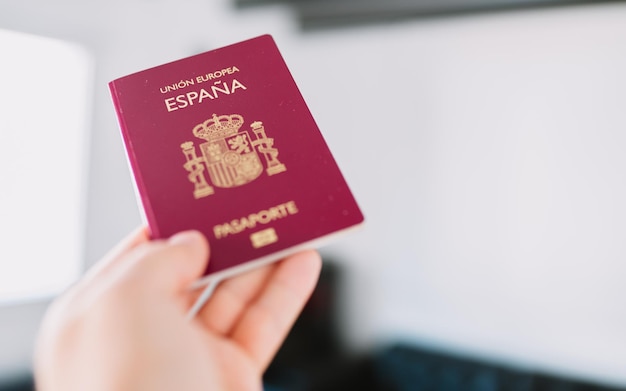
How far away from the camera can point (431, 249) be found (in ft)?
5.78

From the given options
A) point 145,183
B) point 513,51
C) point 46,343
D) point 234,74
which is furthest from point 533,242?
point 46,343

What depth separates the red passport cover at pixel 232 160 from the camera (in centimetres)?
60

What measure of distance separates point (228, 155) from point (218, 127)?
0.18 ft

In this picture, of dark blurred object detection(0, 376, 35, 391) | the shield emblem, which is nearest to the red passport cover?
the shield emblem

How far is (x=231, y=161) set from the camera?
650 millimetres

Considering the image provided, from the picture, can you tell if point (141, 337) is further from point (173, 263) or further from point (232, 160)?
point (232, 160)

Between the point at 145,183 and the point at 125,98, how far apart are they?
163 millimetres

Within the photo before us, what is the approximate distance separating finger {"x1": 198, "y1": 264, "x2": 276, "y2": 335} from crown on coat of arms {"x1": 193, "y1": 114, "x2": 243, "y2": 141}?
0.63 feet

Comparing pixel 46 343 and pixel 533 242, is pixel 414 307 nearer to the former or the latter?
pixel 533 242

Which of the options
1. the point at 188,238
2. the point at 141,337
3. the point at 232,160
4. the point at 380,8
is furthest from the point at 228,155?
the point at 380,8

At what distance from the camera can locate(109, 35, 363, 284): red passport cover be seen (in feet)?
1.98

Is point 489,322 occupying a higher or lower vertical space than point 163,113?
lower

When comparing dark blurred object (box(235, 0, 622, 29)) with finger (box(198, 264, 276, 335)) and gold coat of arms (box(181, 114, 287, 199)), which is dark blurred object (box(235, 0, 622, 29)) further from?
finger (box(198, 264, 276, 335))

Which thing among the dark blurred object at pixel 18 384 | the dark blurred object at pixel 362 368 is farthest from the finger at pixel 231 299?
the dark blurred object at pixel 18 384
